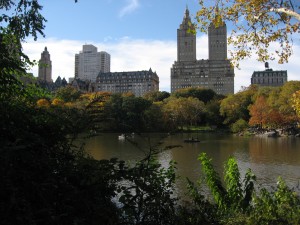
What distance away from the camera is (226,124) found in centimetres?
6362

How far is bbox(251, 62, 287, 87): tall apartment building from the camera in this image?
436 feet

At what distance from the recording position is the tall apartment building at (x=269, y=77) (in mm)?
132875

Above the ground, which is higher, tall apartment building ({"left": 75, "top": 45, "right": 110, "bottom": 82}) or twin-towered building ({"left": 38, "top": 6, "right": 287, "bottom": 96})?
tall apartment building ({"left": 75, "top": 45, "right": 110, "bottom": 82})

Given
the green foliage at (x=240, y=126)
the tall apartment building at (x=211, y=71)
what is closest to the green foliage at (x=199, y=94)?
the green foliage at (x=240, y=126)

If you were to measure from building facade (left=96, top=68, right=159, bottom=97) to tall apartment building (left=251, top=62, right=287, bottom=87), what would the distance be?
40.9m

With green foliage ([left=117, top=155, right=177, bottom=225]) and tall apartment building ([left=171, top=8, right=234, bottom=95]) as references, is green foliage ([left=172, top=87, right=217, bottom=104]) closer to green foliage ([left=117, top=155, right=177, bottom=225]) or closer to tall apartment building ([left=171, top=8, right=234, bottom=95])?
tall apartment building ([left=171, top=8, right=234, bottom=95])

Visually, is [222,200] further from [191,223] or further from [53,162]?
[53,162]

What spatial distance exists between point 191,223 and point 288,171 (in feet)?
49.0

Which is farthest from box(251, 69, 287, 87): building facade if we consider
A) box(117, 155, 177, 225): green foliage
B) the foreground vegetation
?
box(117, 155, 177, 225): green foliage

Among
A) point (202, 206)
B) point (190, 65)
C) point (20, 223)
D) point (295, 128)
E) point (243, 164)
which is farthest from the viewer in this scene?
point (190, 65)

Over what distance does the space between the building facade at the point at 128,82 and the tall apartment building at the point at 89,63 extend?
50.5m

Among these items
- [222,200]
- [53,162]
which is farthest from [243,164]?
[53,162]

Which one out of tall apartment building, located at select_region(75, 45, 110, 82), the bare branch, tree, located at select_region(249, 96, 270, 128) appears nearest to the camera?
the bare branch

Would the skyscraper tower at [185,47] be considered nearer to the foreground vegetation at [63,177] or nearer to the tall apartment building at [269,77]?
the tall apartment building at [269,77]
